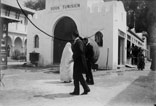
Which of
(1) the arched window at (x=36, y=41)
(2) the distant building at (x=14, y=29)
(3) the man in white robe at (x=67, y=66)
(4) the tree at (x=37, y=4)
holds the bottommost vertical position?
(3) the man in white robe at (x=67, y=66)

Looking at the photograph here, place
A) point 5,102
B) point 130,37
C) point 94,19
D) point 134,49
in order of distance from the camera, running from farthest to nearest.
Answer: point 130,37 < point 134,49 < point 94,19 < point 5,102

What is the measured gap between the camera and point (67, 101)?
202 inches

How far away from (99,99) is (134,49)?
15.2m

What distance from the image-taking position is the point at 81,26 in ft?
49.0

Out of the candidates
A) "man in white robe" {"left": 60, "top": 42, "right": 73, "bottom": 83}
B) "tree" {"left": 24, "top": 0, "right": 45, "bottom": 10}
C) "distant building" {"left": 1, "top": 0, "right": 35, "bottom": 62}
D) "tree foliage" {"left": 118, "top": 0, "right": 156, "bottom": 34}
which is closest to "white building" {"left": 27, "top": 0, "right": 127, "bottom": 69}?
"man in white robe" {"left": 60, "top": 42, "right": 73, "bottom": 83}

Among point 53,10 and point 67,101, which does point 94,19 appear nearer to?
point 53,10

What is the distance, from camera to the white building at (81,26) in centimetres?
1419

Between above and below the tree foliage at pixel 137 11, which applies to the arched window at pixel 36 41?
below

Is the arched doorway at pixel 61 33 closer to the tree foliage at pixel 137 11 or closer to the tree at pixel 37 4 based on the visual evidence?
the tree foliage at pixel 137 11

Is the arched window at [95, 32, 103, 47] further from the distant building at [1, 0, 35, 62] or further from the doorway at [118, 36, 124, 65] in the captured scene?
the distant building at [1, 0, 35, 62]

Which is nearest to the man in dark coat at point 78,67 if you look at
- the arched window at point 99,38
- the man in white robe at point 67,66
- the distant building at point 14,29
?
the man in white robe at point 67,66

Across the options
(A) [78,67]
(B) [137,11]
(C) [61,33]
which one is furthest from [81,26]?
(B) [137,11]

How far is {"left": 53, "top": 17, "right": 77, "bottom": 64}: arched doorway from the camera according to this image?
15773mm

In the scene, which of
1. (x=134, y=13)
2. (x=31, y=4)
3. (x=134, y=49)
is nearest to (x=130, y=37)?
(x=134, y=49)
